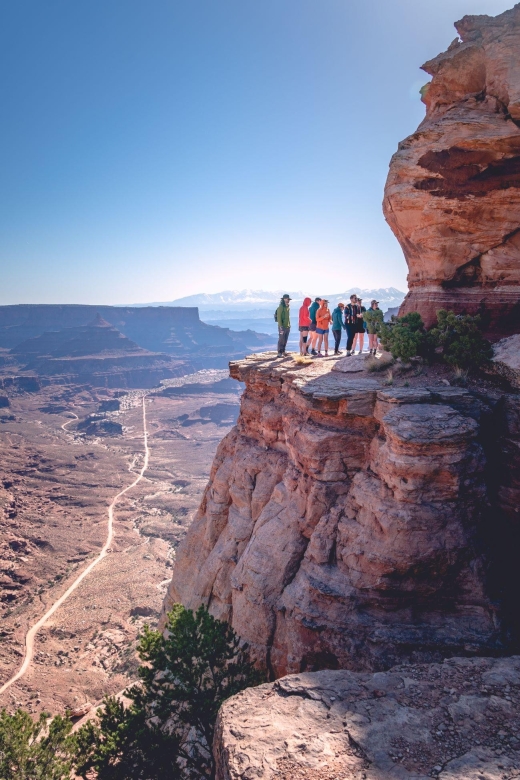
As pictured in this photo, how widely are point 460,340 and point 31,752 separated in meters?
16.6

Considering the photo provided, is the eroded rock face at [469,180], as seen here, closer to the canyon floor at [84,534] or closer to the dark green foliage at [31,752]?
the dark green foliage at [31,752]

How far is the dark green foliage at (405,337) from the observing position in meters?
14.6

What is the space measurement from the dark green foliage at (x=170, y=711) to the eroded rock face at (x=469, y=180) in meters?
13.0

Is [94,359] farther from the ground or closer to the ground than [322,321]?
closer to the ground

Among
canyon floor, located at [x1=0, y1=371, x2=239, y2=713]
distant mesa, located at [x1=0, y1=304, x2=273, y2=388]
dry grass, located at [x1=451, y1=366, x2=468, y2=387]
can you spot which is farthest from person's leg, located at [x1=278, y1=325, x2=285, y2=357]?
distant mesa, located at [x1=0, y1=304, x2=273, y2=388]

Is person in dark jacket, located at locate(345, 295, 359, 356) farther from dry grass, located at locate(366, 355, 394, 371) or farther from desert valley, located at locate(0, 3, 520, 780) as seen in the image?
dry grass, located at locate(366, 355, 394, 371)

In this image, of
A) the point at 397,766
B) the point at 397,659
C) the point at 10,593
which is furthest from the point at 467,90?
the point at 10,593

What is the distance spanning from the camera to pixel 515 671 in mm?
7887

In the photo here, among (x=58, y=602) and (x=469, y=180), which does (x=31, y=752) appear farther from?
(x=58, y=602)

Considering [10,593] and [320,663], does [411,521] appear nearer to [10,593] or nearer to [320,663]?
[320,663]

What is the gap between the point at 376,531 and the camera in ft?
36.0

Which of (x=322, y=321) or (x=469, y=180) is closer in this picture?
(x=469, y=180)

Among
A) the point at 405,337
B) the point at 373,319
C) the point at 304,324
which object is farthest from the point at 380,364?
the point at 304,324

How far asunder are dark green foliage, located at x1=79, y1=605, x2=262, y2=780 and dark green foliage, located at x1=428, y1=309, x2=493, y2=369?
1064 centimetres
